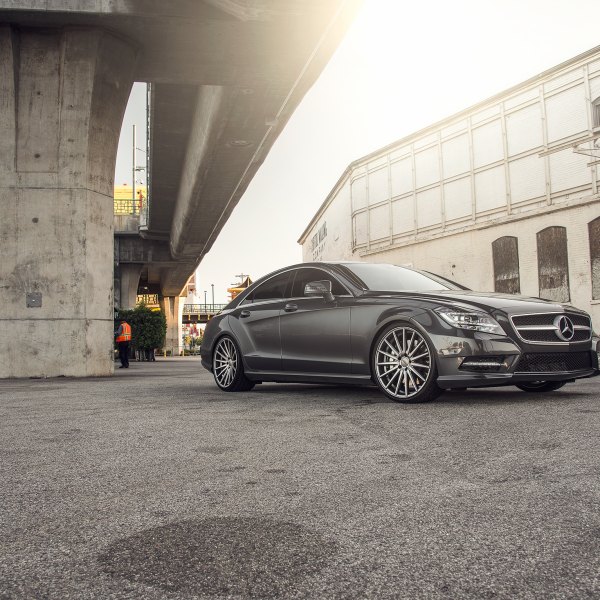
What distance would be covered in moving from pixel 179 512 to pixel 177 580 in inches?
29.6

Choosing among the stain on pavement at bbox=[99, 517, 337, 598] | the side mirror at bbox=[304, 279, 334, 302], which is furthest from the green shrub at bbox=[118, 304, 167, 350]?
the stain on pavement at bbox=[99, 517, 337, 598]

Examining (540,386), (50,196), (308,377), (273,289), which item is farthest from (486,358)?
(50,196)

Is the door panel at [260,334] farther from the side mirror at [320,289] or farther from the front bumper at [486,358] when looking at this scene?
the front bumper at [486,358]

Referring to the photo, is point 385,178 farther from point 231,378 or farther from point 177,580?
point 177,580

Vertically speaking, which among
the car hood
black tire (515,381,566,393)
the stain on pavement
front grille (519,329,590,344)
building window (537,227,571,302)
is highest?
building window (537,227,571,302)

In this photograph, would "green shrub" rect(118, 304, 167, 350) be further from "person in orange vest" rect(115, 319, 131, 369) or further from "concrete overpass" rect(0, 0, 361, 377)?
"concrete overpass" rect(0, 0, 361, 377)

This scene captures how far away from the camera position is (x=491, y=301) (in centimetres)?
621

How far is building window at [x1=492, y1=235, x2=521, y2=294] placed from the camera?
2841 centimetres

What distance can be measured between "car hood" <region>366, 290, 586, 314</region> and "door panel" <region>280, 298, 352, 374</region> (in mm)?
513

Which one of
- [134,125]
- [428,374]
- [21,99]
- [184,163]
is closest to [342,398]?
[428,374]

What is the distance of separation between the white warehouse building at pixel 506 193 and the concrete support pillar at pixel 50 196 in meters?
15.2

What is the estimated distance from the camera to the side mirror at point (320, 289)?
7.03 meters

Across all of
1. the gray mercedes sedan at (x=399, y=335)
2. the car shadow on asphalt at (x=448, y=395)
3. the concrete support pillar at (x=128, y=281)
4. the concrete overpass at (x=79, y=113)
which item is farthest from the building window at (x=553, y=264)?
the concrete support pillar at (x=128, y=281)

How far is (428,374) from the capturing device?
6.04m
